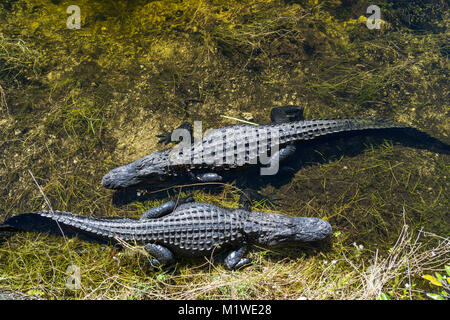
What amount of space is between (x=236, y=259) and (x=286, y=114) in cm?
228

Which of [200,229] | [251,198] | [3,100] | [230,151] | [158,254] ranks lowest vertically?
[158,254]

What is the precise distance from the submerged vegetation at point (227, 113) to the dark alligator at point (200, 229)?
206 mm

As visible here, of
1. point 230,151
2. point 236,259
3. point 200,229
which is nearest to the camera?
point 200,229

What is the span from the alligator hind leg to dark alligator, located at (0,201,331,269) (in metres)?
1.50

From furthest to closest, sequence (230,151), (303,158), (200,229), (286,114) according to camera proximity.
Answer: (286,114)
(303,158)
(230,151)
(200,229)

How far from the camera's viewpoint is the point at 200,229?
388 cm

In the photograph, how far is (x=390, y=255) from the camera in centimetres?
399

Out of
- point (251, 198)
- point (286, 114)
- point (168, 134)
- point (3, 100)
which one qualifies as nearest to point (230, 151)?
point (251, 198)

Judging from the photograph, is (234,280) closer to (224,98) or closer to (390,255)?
(390,255)

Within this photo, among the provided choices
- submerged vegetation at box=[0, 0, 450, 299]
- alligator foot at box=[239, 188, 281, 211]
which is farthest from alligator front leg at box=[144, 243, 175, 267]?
alligator foot at box=[239, 188, 281, 211]

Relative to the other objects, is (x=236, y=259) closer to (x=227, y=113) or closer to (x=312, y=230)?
(x=312, y=230)

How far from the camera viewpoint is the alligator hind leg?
15.8 feet

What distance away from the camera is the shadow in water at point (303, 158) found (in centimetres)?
455
